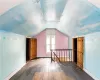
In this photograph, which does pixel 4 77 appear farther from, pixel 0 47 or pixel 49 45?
pixel 49 45

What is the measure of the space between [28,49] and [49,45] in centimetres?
289

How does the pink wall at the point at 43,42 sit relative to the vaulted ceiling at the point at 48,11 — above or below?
below

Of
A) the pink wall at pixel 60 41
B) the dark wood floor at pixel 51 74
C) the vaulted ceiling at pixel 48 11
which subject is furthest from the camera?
the pink wall at pixel 60 41

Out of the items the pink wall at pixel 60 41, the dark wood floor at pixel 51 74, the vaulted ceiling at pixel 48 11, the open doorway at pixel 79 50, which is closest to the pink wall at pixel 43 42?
the pink wall at pixel 60 41

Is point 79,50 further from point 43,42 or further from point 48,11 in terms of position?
point 43,42

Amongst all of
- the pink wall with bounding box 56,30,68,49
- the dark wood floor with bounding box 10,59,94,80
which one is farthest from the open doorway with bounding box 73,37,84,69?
the pink wall with bounding box 56,30,68,49

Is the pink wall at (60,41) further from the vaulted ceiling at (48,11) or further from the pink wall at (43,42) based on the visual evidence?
the vaulted ceiling at (48,11)

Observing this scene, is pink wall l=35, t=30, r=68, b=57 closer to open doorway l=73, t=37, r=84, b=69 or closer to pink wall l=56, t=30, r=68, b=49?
pink wall l=56, t=30, r=68, b=49

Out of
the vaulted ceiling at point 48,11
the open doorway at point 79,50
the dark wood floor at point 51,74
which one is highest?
the vaulted ceiling at point 48,11

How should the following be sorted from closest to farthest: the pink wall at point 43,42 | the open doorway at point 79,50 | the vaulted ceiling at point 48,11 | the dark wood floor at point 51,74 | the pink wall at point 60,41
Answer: the vaulted ceiling at point 48,11
the dark wood floor at point 51,74
the open doorway at point 79,50
the pink wall at point 43,42
the pink wall at point 60,41

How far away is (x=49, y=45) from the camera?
13391mm

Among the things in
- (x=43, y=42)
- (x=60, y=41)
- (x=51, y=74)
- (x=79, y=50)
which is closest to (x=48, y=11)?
(x=51, y=74)

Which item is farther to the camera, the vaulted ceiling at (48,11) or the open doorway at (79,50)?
the open doorway at (79,50)

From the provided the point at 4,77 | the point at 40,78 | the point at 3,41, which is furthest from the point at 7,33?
the point at 40,78
